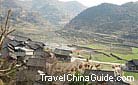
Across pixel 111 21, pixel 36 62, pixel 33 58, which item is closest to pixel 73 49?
pixel 33 58

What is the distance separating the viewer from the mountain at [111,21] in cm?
7650

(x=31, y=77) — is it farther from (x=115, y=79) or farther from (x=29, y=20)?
(x=29, y=20)

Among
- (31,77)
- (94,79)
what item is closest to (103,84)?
(94,79)

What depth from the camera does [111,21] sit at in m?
90.9

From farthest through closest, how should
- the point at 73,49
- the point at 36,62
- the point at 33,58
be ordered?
the point at 73,49, the point at 33,58, the point at 36,62

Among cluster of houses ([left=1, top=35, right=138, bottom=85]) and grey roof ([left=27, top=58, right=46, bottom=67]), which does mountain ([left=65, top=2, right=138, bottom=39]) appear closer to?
cluster of houses ([left=1, top=35, right=138, bottom=85])

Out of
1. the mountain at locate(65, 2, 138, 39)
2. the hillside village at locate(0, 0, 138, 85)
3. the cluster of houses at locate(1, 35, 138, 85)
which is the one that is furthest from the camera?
the mountain at locate(65, 2, 138, 39)

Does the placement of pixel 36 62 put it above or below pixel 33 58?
below

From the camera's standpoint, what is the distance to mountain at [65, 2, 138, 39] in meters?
76.5

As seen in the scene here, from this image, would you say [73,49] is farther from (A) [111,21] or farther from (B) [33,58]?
(A) [111,21]

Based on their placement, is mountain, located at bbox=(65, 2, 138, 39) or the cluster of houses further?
mountain, located at bbox=(65, 2, 138, 39)

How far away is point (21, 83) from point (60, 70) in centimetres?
293

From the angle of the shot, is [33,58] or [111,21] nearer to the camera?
[33,58]

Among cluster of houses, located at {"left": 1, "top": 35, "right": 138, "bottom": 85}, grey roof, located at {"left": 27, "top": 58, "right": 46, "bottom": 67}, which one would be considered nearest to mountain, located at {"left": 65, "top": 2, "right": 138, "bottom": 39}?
cluster of houses, located at {"left": 1, "top": 35, "right": 138, "bottom": 85}
